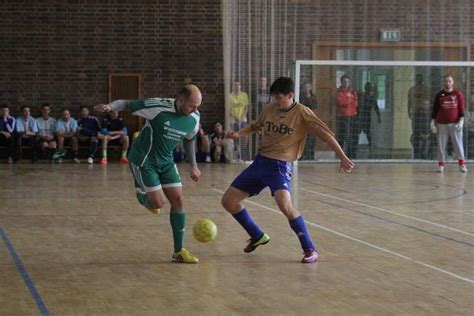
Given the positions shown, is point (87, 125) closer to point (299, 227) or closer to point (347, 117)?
point (347, 117)

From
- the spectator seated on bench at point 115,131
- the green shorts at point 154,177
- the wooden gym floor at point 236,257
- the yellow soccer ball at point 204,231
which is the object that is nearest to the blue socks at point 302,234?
the wooden gym floor at point 236,257

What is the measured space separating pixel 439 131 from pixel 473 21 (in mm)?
4604

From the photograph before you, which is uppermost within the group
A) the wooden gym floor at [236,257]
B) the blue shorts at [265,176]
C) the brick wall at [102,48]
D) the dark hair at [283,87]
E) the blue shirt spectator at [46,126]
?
the brick wall at [102,48]

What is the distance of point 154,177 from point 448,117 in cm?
1251

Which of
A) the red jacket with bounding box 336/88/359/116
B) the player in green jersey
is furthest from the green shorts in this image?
the red jacket with bounding box 336/88/359/116

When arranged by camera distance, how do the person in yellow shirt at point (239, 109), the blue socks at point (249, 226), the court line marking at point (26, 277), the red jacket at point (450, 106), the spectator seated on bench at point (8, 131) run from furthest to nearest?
1. the person in yellow shirt at point (239, 109)
2. the spectator seated on bench at point (8, 131)
3. the red jacket at point (450, 106)
4. the blue socks at point (249, 226)
5. the court line marking at point (26, 277)

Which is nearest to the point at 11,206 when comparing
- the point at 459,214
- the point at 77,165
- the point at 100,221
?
the point at 100,221

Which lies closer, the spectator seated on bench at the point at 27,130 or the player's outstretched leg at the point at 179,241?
the player's outstretched leg at the point at 179,241

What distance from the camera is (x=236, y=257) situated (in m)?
8.23

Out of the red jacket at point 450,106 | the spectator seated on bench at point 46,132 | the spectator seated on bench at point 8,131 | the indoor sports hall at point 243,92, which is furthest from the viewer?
the spectator seated on bench at point 46,132

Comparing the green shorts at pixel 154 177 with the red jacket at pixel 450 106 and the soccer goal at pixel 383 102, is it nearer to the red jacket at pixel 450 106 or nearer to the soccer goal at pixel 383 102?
the red jacket at pixel 450 106

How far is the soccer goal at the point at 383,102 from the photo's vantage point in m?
22.4

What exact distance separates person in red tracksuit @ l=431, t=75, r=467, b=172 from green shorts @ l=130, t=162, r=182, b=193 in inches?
480

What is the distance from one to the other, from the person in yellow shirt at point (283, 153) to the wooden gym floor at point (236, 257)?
1.50ft
